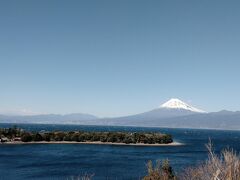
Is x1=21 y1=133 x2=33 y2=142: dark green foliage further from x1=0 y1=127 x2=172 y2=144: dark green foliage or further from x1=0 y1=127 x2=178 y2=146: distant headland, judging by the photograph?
x1=0 y1=127 x2=172 y2=144: dark green foliage

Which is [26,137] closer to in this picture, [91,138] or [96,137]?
[91,138]

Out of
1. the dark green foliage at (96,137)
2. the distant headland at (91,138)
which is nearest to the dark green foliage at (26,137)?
the distant headland at (91,138)

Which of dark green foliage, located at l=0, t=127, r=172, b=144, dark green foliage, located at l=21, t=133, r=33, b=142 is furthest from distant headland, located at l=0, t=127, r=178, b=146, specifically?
dark green foliage, located at l=21, t=133, r=33, b=142

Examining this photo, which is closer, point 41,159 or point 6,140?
point 41,159

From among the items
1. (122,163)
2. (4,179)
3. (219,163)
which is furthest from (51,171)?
(219,163)

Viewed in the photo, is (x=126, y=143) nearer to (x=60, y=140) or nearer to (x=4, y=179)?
(x=60, y=140)

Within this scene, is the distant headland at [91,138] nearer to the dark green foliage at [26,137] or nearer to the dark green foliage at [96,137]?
the dark green foliage at [96,137]

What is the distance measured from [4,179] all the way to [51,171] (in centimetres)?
1339

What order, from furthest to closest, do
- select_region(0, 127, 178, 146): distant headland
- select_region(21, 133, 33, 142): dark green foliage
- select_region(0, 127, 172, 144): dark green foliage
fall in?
select_region(0, 127, 172, 144): dark green foliage < select_region(0, 127, 178, 146): distant headland < select_region(21, 133, 33, 142): dark green foliage

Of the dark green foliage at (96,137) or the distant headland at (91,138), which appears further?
the dark green foliage at (96,137)

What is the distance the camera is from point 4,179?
76125mm

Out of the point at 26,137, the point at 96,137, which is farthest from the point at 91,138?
the point at 26,137

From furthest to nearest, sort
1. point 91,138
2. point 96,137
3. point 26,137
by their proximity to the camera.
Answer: point 96,137
point 91,138
point 26,137

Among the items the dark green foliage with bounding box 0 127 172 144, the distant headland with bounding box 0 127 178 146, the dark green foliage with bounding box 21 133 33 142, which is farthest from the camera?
the dark green foliage with bounding box 0 127 172 144
